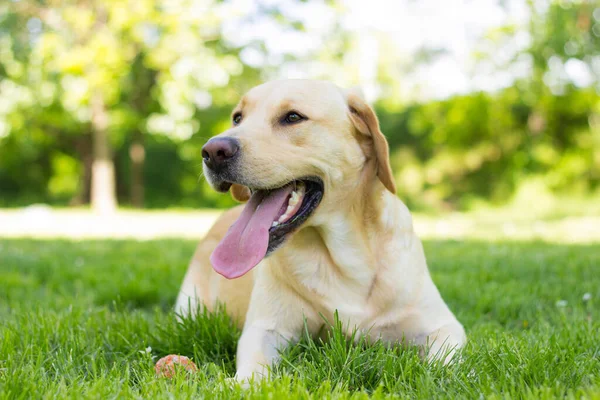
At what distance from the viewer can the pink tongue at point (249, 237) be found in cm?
237

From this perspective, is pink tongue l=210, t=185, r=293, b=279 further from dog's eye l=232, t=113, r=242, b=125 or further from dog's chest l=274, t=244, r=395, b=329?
dog's eye l=232, t=113, r=242, b=125

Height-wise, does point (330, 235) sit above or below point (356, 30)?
below

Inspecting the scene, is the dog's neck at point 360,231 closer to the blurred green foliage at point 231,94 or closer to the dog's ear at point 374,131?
the dog's ear at point 374,131

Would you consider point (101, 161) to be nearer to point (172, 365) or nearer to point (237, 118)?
point (237, 118)

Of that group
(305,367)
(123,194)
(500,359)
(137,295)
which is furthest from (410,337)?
(123,194)

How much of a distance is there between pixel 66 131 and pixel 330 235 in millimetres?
17960

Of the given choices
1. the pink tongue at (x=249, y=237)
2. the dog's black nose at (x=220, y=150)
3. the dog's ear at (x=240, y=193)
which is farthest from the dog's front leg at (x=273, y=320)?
the dog's black nose at (x=220, y=150)

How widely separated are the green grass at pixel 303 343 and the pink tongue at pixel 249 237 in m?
0.39

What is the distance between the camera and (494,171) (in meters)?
15.3

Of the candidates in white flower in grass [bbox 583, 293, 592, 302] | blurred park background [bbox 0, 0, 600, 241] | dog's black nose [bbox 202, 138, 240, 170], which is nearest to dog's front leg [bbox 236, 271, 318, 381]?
dog's black nose [bbox 202, 138, 240, 170]

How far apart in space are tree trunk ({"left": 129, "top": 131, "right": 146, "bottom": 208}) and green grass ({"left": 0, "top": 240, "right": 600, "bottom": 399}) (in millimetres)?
14170

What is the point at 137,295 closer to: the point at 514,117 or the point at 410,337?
the point at 410,337

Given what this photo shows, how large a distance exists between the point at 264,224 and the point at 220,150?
37 cm

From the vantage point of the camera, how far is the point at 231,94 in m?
15.5
